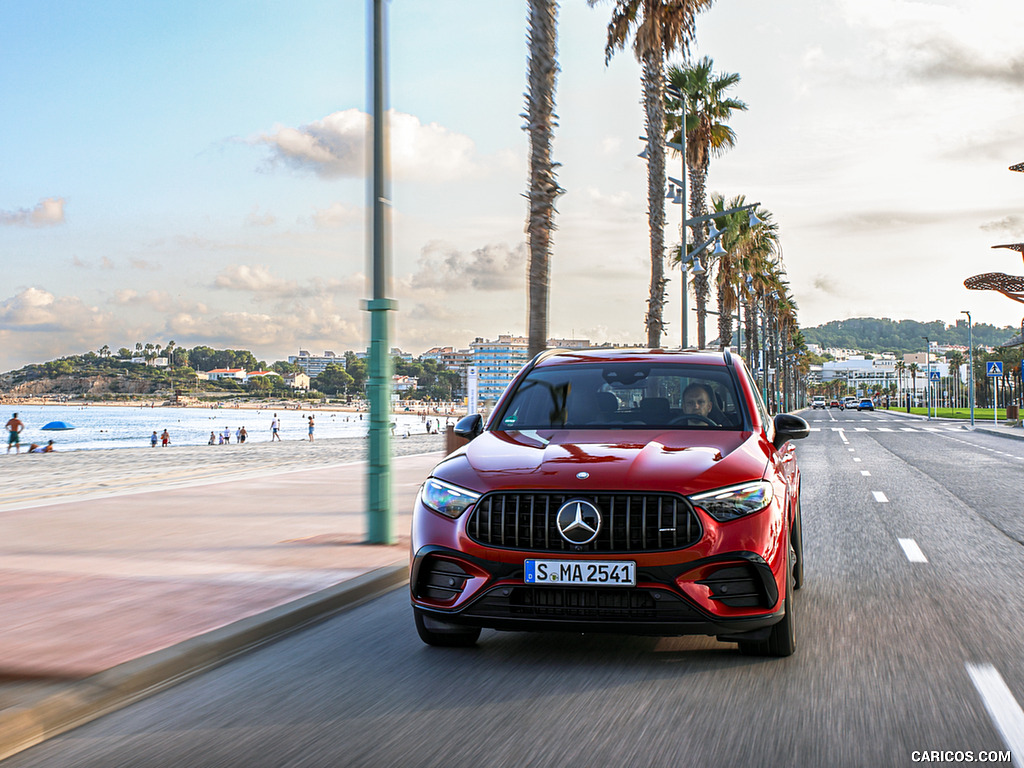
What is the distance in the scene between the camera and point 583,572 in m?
4.45

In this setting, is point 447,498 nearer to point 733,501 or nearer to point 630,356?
point 733,501

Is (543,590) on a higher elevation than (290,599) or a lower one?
higher

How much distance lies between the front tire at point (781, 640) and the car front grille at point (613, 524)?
2.19 feet

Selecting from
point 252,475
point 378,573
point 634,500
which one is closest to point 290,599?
point 378,573

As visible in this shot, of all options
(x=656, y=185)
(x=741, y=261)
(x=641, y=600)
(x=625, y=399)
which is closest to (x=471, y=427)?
(x=625, y=399)

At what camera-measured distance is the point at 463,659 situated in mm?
4918

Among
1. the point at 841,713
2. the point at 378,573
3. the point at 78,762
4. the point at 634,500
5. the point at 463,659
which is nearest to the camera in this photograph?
the point at 78,762

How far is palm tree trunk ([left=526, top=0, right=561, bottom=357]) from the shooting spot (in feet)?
47.7

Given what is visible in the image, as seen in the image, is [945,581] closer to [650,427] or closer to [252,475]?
[650,427]

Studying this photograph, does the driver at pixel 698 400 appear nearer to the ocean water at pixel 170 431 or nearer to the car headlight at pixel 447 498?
the car headlight at pixel 447 498

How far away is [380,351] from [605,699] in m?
5.23

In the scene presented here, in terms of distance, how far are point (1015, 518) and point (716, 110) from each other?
26745 millimetres

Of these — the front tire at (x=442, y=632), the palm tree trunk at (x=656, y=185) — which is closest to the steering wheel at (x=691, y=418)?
the front tire at (x=442, y=632)

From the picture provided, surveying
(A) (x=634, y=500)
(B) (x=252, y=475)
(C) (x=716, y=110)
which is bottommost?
(B) (x=252, y=475)
